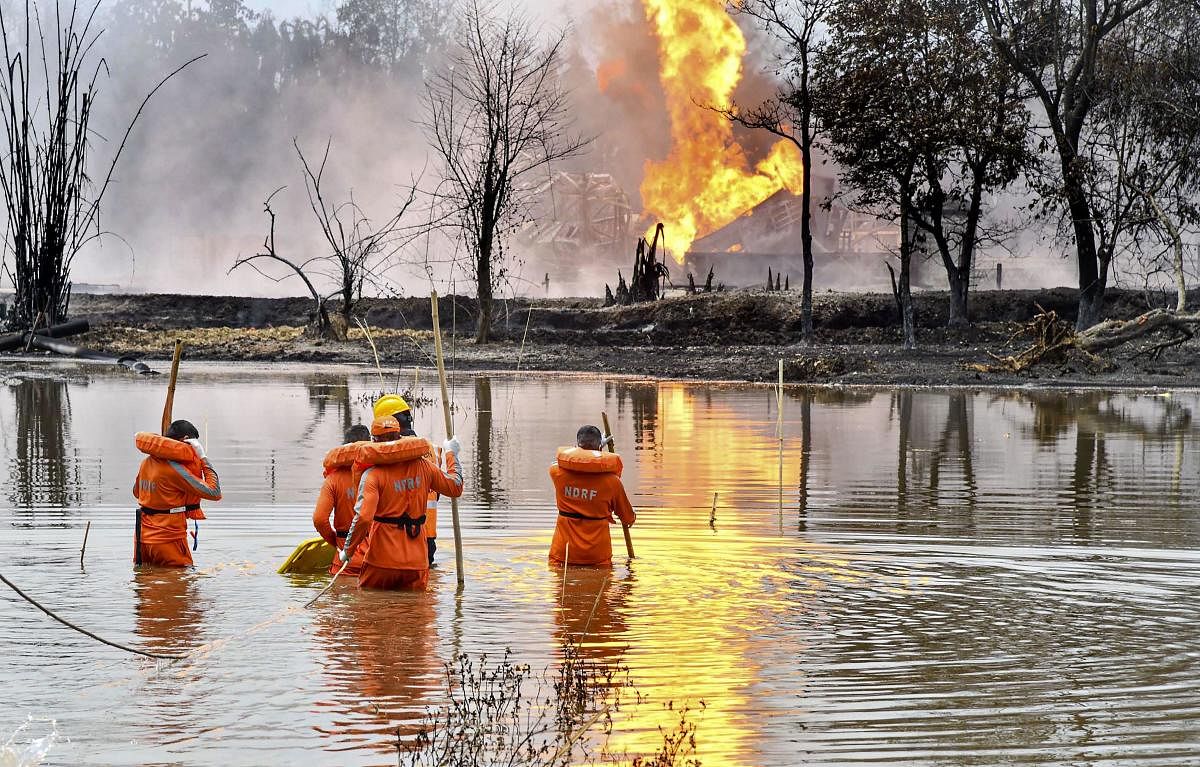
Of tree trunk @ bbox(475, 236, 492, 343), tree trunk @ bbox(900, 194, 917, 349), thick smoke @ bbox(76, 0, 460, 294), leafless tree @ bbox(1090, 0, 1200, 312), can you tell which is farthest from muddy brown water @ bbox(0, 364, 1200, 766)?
thick smoke @ bbox(76, 0, 460, 294)

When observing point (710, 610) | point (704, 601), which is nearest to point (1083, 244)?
point (704, 601)

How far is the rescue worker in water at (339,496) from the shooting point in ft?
32.3

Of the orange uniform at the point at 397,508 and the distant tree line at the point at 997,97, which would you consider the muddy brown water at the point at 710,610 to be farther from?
the distant tree line at the point at 997,97

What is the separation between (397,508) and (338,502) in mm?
793

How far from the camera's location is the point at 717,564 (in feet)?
36.7

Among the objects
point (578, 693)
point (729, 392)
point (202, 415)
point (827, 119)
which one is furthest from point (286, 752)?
point (827, 119)

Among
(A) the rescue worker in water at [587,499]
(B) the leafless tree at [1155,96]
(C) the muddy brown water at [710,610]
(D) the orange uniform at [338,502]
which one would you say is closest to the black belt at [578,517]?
(A) the rescue worker in water at [587,499]

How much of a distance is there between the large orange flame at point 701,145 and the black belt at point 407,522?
47.8 m

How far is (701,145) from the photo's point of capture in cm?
5912

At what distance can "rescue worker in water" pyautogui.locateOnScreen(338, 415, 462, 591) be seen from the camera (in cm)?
930

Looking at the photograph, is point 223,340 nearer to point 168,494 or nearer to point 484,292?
point 484,292

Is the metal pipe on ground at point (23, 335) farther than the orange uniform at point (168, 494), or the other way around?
the metal pipe on ground at point (23, 335)

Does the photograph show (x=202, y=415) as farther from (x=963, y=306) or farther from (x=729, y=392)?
(x=963, y=306)

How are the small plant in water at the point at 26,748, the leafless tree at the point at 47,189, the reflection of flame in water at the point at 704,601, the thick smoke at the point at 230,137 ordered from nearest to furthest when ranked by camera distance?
the small plant in water at the point at 26,748 → the reflection of flame in water at the point at 704,601 → the leafless tree at the point at 47,189 → the thick smoke at the point at 230,137
